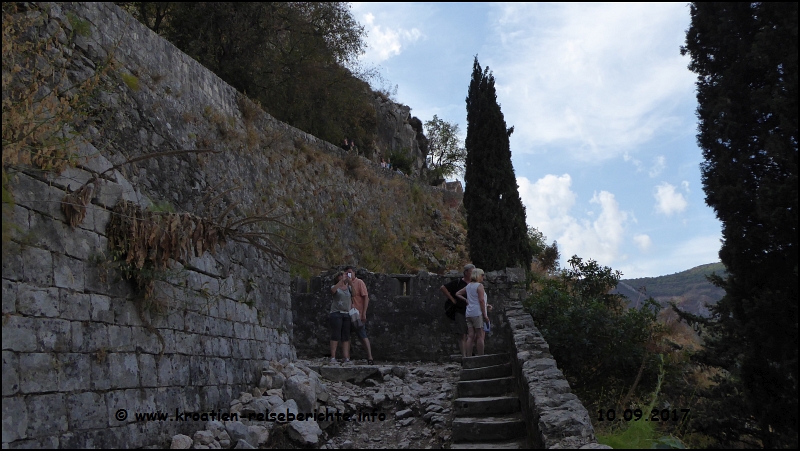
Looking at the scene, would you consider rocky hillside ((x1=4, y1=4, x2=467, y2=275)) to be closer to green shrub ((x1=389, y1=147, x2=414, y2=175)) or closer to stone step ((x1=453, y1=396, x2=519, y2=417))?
stone step ((x1=453, y1=396, x2=519, y2=417))

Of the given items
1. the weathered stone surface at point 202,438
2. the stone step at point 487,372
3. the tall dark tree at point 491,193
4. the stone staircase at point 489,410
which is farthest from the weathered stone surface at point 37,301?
the tall dark tree at point 491,193

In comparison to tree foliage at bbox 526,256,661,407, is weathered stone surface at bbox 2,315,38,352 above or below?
above

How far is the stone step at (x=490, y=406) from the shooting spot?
693cm

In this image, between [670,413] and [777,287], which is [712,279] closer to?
[777,287]

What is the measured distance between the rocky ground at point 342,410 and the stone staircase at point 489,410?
28cm

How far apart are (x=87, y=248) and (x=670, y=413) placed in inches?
213

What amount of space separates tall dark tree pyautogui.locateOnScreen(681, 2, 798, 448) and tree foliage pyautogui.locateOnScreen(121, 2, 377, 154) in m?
14.1

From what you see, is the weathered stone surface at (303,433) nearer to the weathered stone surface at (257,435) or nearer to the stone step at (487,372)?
the weathered stone surface at (257,435)

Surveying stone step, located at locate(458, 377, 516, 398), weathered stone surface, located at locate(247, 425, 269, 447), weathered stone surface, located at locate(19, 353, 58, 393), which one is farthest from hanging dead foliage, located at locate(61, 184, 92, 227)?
stone step, located at locate(458, 377, 516, 398)

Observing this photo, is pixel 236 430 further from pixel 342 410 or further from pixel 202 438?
pixel 342 410

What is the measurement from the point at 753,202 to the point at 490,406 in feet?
11.5

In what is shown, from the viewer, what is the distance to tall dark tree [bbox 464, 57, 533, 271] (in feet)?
64.5

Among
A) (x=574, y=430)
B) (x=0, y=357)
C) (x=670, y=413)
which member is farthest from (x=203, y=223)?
(x=670, y=413)

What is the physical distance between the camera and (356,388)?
8.62m
